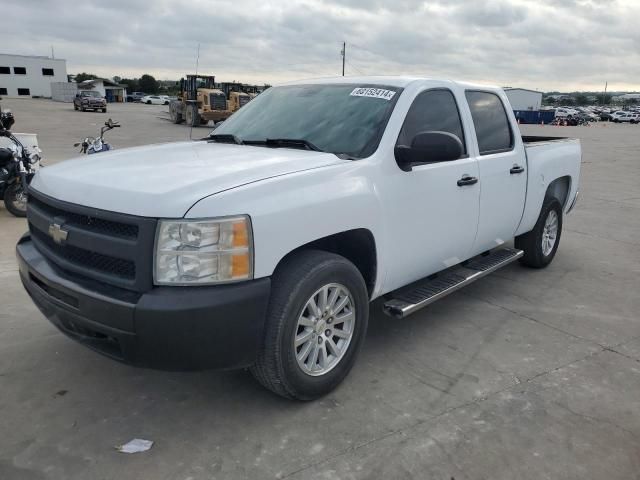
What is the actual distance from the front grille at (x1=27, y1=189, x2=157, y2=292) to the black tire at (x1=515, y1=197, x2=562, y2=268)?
430 centimetres

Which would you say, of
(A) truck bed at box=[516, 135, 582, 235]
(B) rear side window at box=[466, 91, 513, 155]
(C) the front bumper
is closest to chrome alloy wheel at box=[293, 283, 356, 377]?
(C) the front bumper

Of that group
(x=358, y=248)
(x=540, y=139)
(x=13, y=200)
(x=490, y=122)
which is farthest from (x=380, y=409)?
(x=13, y=200)

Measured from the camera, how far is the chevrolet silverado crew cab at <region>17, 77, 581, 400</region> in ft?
8.16

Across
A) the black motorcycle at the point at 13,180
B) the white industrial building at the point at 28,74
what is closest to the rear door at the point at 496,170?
the black motorcycle at the point at 13,180

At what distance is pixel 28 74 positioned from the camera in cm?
7850

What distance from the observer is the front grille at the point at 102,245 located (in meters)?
2.48

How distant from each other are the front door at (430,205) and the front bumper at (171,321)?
3.81ft

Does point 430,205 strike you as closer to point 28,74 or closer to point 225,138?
point 225,138

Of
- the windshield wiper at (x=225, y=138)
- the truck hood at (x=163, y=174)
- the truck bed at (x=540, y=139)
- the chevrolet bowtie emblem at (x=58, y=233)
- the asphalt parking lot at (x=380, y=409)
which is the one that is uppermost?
the windshield wiper at (x=225, y=138)

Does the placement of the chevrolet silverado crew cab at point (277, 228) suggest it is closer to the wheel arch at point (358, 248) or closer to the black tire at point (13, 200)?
the wheel arch at point (358, 248)

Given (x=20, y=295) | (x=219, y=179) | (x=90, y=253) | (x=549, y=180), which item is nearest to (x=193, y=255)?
(x=219, y=179)

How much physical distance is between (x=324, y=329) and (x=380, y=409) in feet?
1.83

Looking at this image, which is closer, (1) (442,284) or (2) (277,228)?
(2) (277,228)

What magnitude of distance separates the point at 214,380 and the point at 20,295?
233cm
